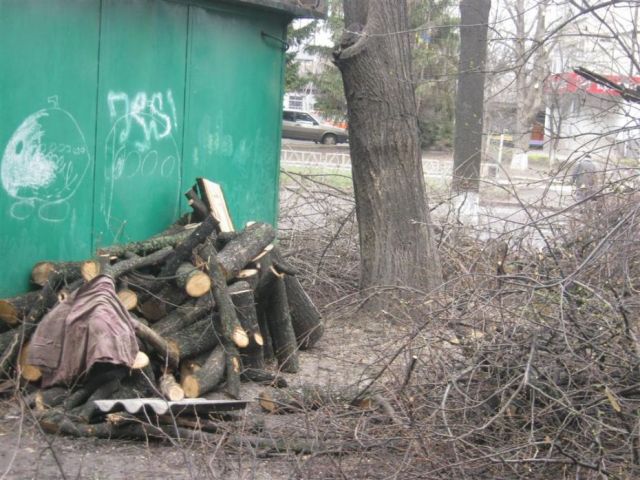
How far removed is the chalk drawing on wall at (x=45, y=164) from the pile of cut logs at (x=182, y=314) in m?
0.53

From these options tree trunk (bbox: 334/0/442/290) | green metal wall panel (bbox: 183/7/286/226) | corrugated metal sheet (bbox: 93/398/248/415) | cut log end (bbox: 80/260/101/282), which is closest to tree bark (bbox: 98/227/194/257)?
cut log end (bbox: 80/260/101/282)

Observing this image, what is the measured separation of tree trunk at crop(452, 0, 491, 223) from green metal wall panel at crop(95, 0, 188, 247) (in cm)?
531

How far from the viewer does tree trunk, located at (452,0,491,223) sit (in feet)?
44.4

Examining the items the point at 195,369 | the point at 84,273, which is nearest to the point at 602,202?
the point at 195,369

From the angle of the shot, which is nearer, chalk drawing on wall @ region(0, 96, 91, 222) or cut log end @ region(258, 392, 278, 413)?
cut log end @ region(258, 392, 278, 413)

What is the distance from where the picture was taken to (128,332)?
6367 millimetres

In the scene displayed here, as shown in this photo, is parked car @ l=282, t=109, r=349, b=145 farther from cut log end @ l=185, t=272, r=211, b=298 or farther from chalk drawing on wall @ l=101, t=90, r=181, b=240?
cut log end @ l=185, t=272, r=211, b=298

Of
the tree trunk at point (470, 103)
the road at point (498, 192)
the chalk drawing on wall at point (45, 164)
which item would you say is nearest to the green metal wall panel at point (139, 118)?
the chalk drawing on wall at point (45, 164)

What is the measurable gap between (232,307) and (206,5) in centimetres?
344

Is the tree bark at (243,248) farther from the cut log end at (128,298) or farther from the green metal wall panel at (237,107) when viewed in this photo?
the green metal wall panel at (237,107)

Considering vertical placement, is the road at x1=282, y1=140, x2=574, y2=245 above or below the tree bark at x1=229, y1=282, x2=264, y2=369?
above

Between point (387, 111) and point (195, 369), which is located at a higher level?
point (387, 111)

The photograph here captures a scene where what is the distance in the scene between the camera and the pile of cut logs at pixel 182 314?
6434mm

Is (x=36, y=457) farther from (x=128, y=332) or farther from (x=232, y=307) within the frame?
(x=232, y=307)
